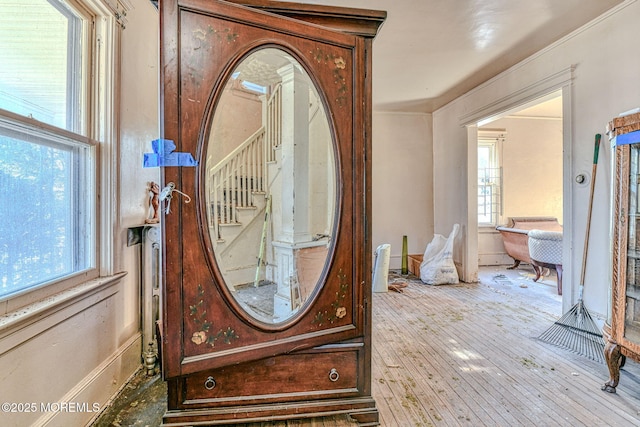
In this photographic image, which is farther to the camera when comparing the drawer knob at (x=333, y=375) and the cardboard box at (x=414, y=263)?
the cardboard box at (x=414, y=263)

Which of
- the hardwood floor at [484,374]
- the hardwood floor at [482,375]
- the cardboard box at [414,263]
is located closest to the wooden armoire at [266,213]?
the hardwood floor at [482,375]

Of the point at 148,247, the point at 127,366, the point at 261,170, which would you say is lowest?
the point at 127,366

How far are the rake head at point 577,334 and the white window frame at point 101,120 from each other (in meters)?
3.27

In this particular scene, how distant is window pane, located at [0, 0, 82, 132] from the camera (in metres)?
1.19

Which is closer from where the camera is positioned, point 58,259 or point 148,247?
point 58,259

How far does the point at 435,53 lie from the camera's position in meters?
3.03

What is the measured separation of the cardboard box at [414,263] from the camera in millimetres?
4723

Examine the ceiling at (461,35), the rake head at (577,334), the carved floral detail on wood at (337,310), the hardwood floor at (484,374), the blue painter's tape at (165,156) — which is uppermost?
the ceiling at (461,35)

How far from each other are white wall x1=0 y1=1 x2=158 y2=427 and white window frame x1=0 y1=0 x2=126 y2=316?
57 millimetres

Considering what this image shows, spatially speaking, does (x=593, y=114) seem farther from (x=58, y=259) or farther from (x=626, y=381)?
(x=58, y=259)

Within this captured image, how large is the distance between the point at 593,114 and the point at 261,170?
9.24ft

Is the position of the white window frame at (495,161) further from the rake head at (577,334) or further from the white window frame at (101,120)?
the white window frame at (101,120)

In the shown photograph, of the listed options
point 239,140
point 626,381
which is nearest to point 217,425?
point 239,140

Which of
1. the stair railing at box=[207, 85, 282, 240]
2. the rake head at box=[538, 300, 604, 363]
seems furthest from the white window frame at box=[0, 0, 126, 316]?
the rake head at box=[538, 300, 604, 363]
